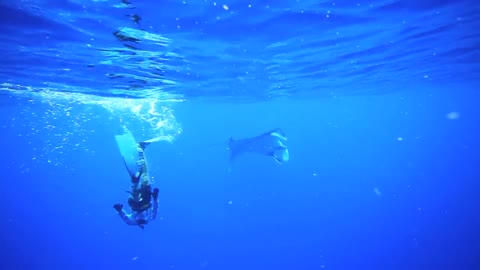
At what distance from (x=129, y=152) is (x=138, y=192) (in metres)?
0.99

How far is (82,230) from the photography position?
7394 cm

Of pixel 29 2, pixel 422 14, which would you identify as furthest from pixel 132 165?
pixel 422 14

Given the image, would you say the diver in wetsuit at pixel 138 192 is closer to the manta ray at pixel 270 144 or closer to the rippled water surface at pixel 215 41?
the rippled water surface at pixel 215 41

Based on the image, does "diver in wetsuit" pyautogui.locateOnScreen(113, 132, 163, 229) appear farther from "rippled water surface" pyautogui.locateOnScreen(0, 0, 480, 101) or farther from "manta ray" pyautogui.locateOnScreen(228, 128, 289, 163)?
"manta ray" pyautogui.locateOnScreen(228, 128, 289, 163)

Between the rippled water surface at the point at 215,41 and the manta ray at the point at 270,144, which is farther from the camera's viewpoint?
the manta ray at the point at 270,144

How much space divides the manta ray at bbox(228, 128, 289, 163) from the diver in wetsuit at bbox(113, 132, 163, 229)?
27.9 feet

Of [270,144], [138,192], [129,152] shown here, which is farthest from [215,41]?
[138,192]

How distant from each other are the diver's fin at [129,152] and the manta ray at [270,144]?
848 cm

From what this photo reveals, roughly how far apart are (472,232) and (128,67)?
3395 centimetres

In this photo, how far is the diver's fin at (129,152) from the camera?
7500mm

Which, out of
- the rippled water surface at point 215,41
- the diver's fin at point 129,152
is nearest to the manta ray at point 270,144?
the rippled water surface at point 215,41

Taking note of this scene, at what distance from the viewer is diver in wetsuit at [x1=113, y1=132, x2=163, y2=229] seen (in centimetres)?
708

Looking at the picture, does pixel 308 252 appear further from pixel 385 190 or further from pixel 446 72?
pixel 385 190

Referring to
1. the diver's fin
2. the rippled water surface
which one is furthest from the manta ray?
the diver's fin
